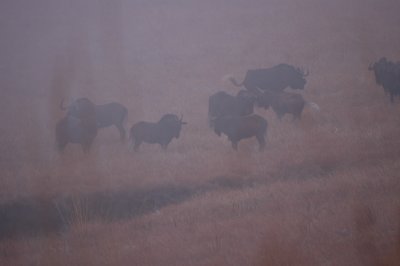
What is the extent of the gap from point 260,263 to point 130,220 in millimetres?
4007

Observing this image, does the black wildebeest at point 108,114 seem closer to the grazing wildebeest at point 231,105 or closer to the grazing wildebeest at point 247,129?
the grazing wildebeest at point 231,105

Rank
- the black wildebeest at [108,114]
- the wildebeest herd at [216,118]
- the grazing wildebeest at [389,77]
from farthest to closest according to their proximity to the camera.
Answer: the grazing wildebeest at [389,77] < the black wildebeest at [108,114] < the wildebeest herd at [216,118]

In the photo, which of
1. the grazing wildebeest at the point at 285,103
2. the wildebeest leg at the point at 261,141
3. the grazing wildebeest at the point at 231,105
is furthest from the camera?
the grazing wildebeest at the point at 231,105

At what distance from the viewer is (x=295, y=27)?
105ft

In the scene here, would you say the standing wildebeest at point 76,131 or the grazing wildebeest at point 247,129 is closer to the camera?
the grazing wildebeest at point 247,129

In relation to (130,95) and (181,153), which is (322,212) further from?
(130,95)

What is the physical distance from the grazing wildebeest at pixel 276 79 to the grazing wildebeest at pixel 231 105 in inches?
124

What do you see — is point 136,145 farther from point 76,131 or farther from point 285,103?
point 285,103

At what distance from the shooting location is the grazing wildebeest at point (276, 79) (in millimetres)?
20375

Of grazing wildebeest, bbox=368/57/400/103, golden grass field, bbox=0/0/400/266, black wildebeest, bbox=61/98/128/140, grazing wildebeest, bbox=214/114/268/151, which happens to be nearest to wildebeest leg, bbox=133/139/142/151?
golden grass field, bbox=0/0/400/266

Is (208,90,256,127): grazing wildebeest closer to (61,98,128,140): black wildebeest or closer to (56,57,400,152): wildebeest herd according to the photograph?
(56,57,400,152): wildebeest herd

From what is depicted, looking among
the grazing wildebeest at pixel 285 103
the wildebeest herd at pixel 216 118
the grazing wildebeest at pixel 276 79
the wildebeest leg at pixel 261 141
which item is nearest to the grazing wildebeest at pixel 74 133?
the wildebeest herd at pixel 216 118

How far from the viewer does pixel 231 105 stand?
55.0 feet

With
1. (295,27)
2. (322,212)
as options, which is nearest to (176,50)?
(295,27)
